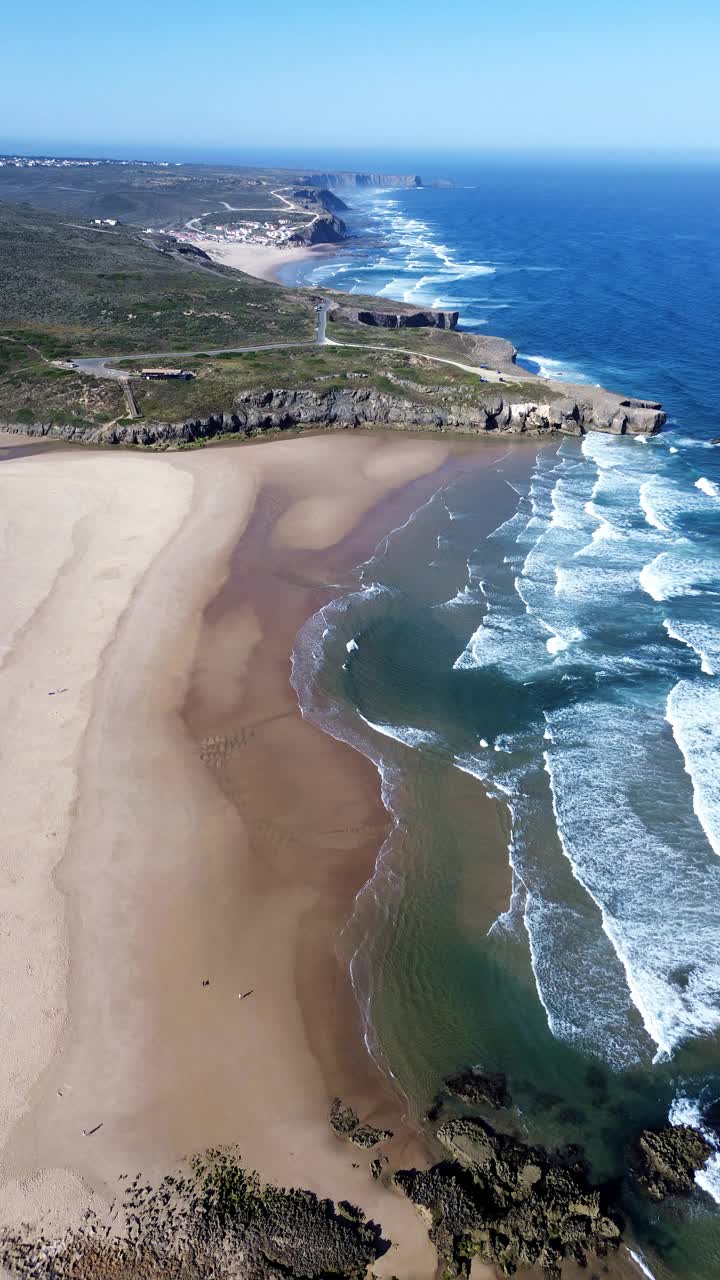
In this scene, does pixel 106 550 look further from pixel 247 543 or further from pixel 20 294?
pixel 20 294

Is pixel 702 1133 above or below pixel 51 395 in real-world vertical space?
below

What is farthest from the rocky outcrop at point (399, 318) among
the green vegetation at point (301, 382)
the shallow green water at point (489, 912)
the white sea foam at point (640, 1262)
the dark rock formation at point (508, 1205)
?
the white sea foam at point (640, 1262)

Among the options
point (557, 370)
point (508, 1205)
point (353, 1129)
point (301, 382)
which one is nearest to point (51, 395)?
point (301, 382)

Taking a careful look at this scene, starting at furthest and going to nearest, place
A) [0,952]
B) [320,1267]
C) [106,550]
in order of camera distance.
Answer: [106,550] → [0,952] → [320,1267]

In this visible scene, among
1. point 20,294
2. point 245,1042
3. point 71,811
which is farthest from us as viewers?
point 20,294

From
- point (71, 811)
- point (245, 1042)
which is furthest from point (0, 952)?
point (245, 1042)

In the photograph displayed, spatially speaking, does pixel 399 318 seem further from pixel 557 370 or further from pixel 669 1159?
pixel 669 1159
